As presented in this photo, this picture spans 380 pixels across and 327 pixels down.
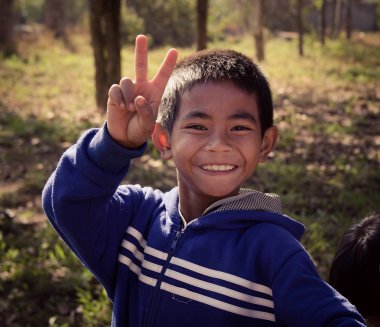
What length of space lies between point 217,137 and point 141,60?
1.21 ft

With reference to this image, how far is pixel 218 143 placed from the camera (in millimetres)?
1630

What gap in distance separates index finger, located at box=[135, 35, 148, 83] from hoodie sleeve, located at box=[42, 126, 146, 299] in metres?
0.22

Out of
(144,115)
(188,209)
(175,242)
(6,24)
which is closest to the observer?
(144,115)

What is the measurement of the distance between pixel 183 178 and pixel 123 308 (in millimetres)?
517

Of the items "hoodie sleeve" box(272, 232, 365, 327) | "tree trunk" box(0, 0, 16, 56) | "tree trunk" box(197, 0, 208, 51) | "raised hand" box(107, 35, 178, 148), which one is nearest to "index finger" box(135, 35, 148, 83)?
"raised hand" box(107, 35, 178, 148)

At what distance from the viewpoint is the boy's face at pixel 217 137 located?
5.44 ft

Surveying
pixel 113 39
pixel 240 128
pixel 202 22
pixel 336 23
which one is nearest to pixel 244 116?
pixel 240 128

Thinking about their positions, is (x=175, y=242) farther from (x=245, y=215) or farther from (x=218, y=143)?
(x=218, y=143)

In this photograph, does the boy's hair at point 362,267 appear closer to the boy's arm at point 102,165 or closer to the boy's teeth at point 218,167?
the boy's teeth at point 218,167

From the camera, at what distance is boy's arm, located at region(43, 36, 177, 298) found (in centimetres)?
160

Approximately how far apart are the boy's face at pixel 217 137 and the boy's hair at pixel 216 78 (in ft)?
0.10

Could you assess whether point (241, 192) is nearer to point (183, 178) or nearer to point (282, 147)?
point (183, 178)

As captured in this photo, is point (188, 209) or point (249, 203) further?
point (188, 209)

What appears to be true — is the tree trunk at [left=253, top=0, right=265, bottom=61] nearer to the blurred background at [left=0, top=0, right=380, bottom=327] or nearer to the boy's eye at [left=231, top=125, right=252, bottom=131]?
the blurred background at [left=0, top=0, right=380, bottom=327]
